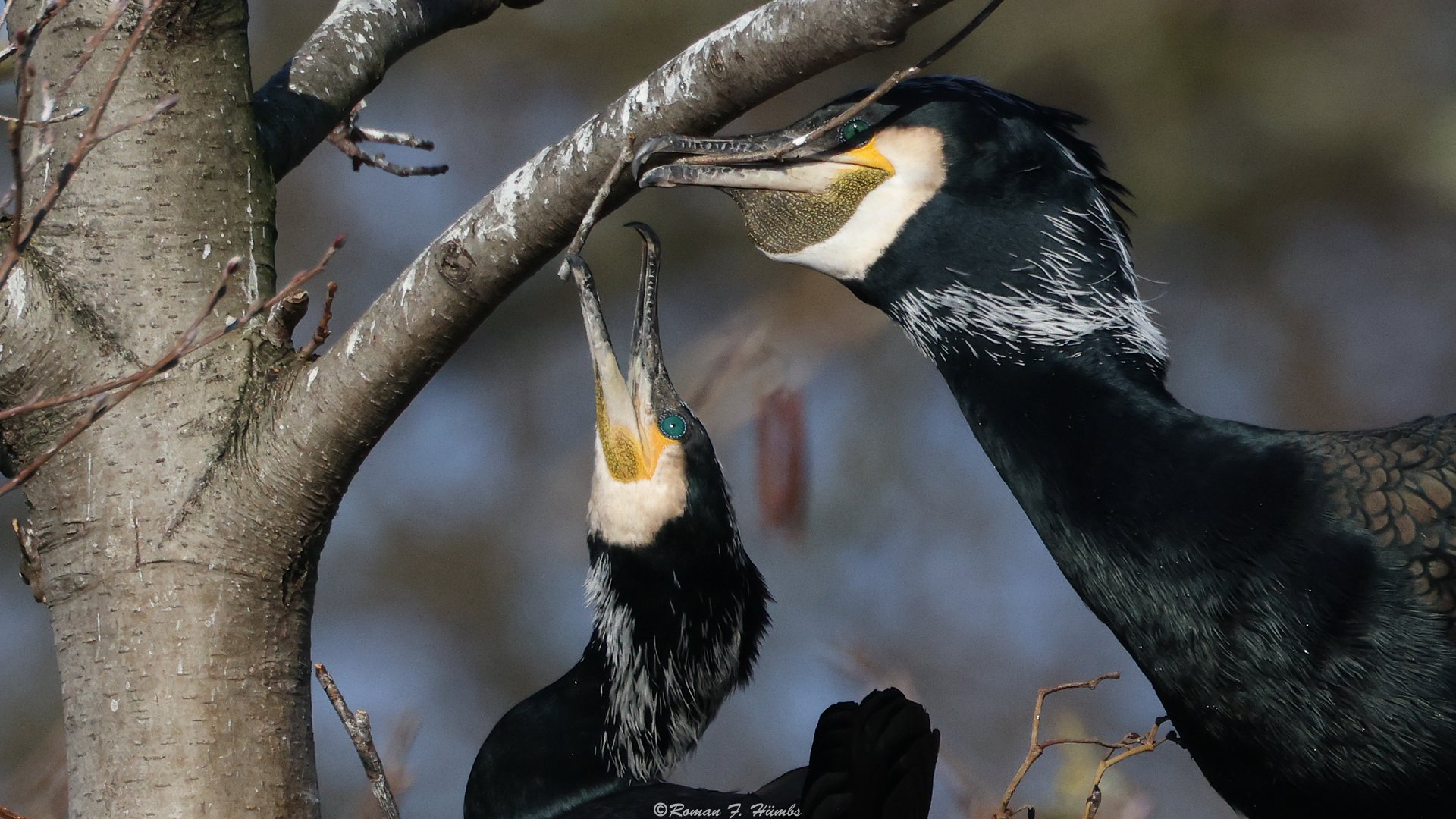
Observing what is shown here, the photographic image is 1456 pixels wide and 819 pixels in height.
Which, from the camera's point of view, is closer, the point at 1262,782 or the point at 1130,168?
the point at 1262,782

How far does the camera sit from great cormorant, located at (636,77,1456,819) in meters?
1.75

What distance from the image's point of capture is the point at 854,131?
6.33 feet

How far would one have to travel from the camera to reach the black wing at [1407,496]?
1773mm

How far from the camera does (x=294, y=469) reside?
1.81 m

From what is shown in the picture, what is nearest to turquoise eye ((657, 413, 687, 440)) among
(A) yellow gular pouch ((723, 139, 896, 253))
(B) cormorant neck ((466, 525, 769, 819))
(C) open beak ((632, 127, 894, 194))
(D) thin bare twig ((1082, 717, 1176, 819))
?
(B) cormorant neck ((466, 525, 769, 819))

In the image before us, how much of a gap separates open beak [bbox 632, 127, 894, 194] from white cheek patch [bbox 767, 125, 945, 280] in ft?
0.06

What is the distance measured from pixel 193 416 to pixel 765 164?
82 centimetres

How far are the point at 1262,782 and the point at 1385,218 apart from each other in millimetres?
5103

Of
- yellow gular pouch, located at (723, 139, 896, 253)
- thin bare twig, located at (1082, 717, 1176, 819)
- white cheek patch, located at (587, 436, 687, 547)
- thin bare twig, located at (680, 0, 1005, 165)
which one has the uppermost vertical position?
thin bare twig, located at (680, 0, 1005, 165)

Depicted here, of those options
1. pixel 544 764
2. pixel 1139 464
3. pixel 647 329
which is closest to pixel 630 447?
pixel 647 329

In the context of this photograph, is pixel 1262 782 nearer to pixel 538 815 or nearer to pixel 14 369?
pixel 538 815

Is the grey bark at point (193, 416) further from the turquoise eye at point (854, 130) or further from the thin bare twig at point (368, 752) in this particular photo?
the turquoise eye at point (854, 130)

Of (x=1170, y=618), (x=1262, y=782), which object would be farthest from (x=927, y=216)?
(x=1262, y=782)

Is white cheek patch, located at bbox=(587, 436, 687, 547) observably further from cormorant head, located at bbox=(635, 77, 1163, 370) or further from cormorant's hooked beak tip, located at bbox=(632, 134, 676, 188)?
cormorant's hooked beak tip, located at bbox=(632, 134, 676, 188)
